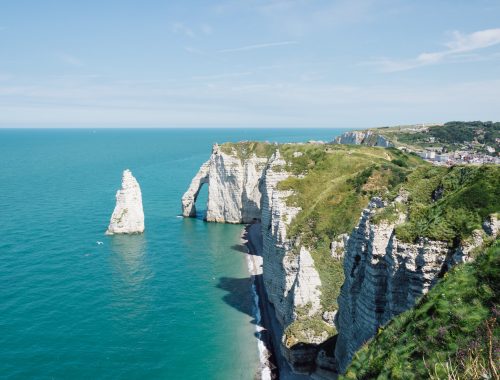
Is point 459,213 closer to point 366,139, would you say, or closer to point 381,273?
point 381,273

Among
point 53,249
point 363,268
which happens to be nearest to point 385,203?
point 363,268

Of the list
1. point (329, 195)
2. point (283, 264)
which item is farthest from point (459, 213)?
point (329, 195)

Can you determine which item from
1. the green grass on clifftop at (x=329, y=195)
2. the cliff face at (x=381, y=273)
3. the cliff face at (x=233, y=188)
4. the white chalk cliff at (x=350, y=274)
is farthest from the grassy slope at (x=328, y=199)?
the cliff face at (x=233, y=188)

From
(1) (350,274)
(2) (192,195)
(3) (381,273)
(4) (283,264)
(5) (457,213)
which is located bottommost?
(2) (192,195)

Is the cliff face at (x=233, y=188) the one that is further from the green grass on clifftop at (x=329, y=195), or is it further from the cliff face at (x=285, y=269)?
the cliff face at (x=285, y=269)

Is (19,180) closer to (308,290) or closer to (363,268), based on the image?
(308,290)

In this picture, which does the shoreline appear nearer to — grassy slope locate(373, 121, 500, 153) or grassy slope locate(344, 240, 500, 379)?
grassy slope locate(344, 240, 500, 379)
